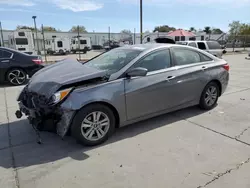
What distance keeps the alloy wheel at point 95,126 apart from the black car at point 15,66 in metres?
5.76

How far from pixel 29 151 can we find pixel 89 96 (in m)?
1.23

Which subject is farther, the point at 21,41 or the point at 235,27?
the point at 235,27

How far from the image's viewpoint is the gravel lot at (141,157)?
2.37m

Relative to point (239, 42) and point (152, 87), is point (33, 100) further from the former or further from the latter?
point (239, 42)

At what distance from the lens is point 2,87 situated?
733 centimetres

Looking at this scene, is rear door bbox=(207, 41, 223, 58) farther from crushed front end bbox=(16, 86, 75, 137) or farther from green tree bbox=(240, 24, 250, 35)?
green tree bbox=(240, 24, 250, 35)

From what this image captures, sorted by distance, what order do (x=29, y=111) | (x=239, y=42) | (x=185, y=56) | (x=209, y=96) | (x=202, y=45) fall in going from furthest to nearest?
1. (x=239, y=42)
2. (x=202, y=45)
3. (x=209, y=96)
4. (x=185, y=56)
5. (x=29, y=111)

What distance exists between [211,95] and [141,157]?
8.41ft

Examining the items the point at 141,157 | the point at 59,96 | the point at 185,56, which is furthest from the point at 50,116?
the point at 185,56

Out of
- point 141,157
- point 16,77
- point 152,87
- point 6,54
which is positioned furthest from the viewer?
point 16,77

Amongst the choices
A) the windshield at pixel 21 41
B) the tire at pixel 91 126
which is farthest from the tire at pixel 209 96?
the windshield at pixel 21 41

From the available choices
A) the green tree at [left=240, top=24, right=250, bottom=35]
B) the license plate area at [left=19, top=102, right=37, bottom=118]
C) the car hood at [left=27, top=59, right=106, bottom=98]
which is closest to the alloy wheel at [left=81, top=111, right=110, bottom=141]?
the car hood at [left=27, top=59, right=106, bottom=98]

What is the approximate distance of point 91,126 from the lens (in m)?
3.05

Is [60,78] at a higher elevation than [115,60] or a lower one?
lower
